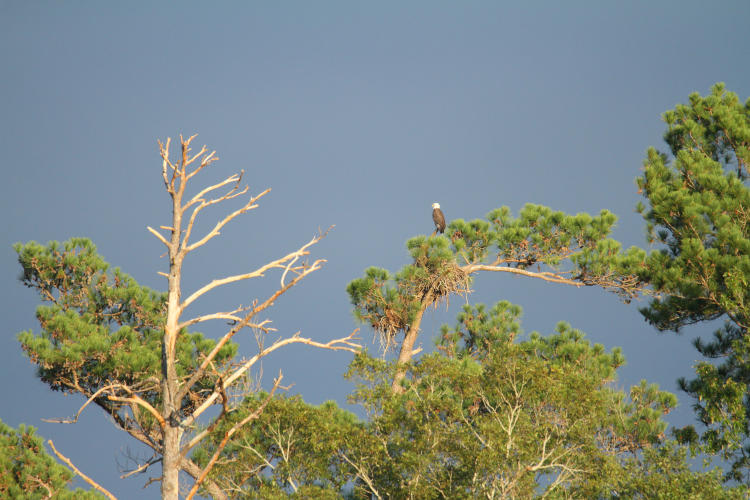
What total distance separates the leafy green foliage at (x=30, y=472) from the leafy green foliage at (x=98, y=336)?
3.69 ft

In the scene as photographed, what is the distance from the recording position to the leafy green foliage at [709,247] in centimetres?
1045

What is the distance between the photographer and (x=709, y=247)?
11.8 metres

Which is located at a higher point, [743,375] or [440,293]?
[440,293]

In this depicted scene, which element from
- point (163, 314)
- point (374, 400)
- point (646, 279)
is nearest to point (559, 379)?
point (374, 400)

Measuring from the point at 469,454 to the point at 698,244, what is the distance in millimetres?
4743

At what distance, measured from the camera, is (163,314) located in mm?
13117

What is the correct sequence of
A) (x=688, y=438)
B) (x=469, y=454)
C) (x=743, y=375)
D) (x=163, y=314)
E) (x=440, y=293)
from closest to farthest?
(x=469, y=454) → (x=743, y=375) → (x=688, y=438) → (x=163, y=314) → (x=440, y=293)

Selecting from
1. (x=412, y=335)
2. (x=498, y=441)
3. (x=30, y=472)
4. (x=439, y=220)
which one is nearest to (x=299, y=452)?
(x=498, y=441)

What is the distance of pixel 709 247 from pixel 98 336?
28.4 feet

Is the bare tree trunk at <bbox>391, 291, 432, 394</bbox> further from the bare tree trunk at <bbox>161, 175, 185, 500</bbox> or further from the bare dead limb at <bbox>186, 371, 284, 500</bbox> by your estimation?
the bare tree trunk at <bbox>161, 175, 185, 500</bbox>

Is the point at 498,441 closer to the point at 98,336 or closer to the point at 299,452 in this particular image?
the point at 299,452

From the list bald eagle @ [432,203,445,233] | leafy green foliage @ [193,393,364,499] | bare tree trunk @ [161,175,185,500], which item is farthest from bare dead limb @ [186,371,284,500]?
bald eagle @ [432,203,445,233]

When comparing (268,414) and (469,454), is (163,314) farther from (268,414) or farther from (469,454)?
(469,454)

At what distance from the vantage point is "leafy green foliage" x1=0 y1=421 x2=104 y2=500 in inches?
415
